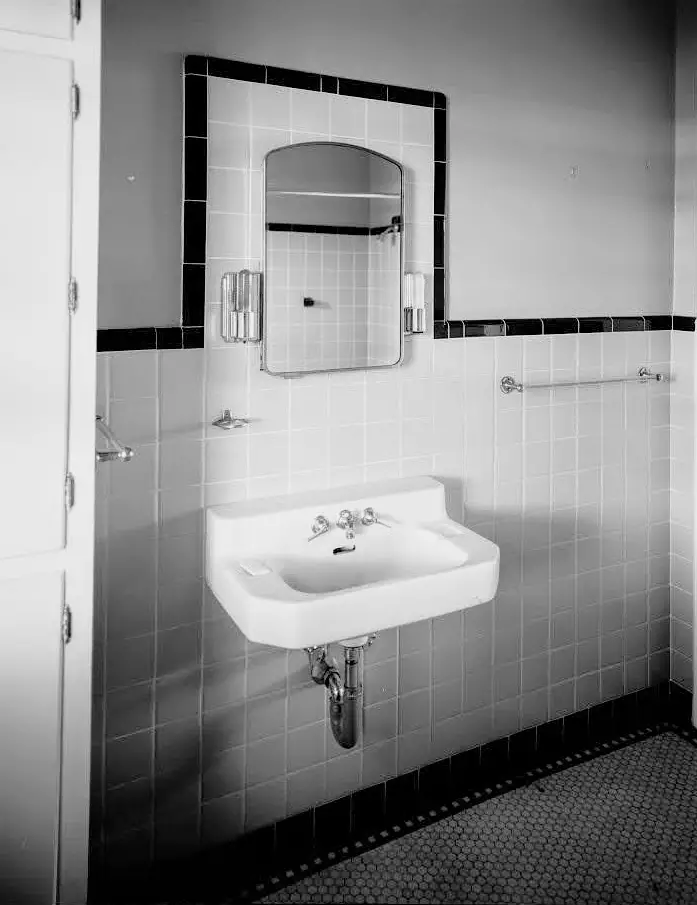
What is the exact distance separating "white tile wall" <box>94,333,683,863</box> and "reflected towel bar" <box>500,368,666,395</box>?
1.3 inches

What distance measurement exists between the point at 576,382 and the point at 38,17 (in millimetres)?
1835

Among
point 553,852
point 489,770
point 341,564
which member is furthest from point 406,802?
point 341,564

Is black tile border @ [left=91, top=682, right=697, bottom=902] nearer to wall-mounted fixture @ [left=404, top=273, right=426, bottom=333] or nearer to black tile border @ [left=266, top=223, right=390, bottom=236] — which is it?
wall-mounted fixture @ [left=404, top=273, right=426, bottom=333]

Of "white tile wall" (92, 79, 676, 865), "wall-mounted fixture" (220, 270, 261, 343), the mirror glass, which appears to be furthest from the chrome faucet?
"wall-mounted fixture" (220, 270, 261, 343)

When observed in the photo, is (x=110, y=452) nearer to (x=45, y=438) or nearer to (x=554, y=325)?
(x=45, y=438)

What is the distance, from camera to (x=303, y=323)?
2.13m

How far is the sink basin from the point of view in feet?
5.70

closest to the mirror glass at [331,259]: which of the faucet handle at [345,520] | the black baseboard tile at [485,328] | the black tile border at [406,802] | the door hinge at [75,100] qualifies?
the black baseboard tile at [485,328]

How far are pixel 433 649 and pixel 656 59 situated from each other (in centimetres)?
206

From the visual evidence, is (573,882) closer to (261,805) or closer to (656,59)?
(261,805)

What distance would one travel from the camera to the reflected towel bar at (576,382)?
2516 millimetres

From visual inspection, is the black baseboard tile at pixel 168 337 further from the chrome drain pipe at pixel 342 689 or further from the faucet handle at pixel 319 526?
the chrome drain pipe at pixel 342 689

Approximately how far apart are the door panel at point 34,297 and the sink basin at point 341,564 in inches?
18.7

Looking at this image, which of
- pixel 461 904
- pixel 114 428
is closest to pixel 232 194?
pixel 114 428
